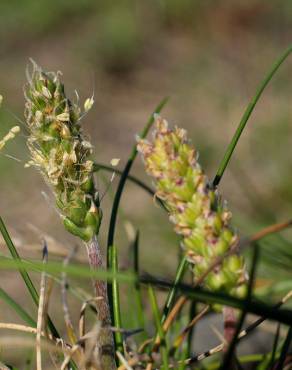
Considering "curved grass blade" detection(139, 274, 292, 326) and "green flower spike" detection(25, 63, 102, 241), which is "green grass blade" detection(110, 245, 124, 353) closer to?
Answer: "green flower spike" detection(25, 63, 102, 241)

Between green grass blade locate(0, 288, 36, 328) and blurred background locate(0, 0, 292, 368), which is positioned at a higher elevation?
blurred background locate(0, 0, 292, 368)

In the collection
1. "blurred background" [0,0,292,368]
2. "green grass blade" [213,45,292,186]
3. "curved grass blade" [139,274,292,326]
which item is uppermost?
"blurred background" [0,0,292,368]

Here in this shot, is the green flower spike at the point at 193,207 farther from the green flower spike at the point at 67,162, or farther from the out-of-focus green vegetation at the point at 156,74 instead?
the out-of-focus green vegetation at the point at 156,74

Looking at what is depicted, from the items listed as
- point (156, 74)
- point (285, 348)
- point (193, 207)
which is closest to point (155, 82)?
point (156, 74)

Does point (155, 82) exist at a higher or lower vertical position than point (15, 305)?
higher

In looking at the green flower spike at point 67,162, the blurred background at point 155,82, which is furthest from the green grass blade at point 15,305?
the blurred background at point 155,82

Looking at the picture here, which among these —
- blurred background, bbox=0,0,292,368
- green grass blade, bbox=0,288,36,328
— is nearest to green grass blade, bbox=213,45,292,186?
green grass blade, bbox=0,288,36,328

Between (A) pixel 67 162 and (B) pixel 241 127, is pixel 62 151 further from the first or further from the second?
(B) pixel 241 127
